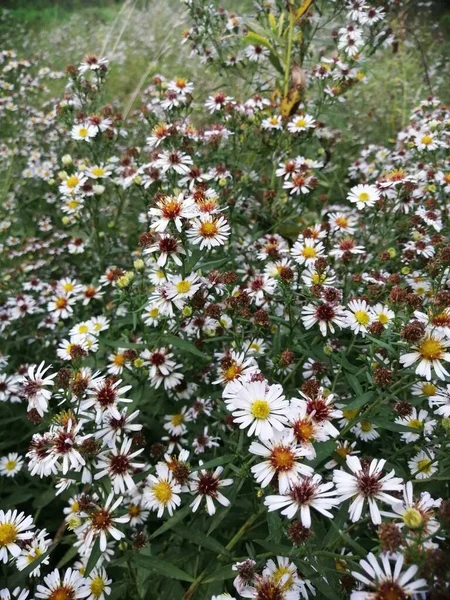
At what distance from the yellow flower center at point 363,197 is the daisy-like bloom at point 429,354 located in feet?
2.81

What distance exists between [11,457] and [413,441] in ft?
4.59

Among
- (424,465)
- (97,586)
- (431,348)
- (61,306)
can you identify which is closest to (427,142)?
(431,348)

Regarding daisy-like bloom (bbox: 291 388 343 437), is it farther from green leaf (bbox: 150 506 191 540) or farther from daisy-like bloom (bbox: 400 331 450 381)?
green leaf (bbox: 150 506 191 540)

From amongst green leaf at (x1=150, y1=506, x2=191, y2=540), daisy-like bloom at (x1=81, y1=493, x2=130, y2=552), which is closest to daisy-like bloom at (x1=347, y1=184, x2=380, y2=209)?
green leaf at (x1=150, y1=506, x2=191, y2=540)

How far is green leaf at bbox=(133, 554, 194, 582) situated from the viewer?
125cm

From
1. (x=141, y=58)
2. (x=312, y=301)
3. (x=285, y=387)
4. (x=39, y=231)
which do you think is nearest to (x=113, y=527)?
(x=285, y=387)

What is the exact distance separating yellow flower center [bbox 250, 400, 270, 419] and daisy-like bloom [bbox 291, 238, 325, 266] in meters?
0.67

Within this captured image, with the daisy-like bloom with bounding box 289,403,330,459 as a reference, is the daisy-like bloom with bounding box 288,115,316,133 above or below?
above

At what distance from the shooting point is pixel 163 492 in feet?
4.32

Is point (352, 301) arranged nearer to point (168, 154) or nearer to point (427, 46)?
point (168, 154)

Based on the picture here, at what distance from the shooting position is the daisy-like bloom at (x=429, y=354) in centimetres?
120

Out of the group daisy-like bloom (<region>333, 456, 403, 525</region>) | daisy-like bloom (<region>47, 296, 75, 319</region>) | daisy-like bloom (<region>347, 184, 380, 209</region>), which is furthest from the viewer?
daisy-like bloom (<region>47, 296, 75, 319</region>)

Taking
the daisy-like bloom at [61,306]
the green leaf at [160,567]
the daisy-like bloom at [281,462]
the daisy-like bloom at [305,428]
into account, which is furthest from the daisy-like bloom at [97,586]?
the daisy-like bloom at [61,306]

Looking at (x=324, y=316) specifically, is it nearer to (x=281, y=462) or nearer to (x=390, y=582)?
(x=281, y=462)
